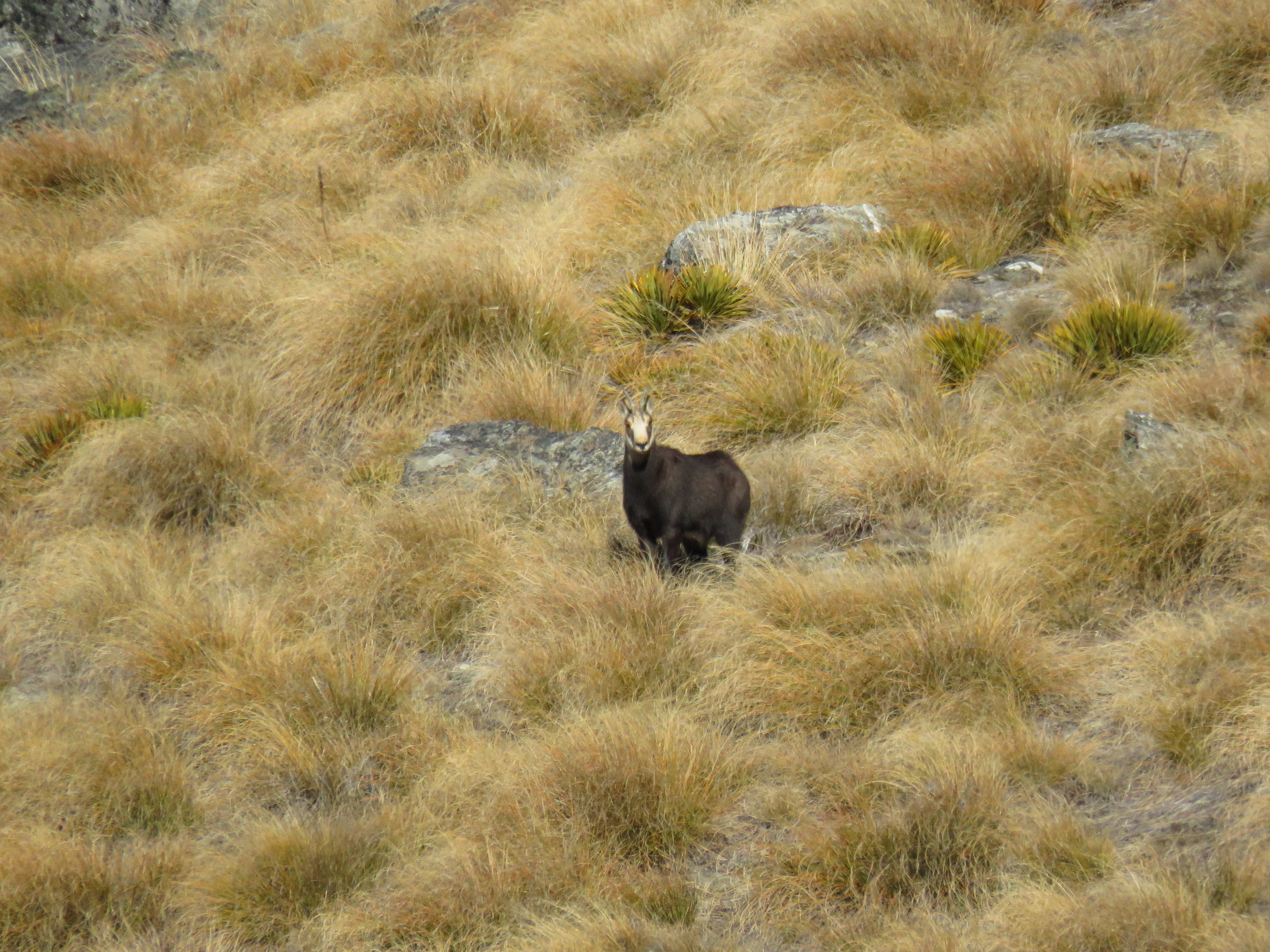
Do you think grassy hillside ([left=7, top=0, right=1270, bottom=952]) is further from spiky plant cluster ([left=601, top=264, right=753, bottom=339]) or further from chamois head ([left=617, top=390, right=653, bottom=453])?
chamois head ([left=617, top=390, right=653, bottom=453])

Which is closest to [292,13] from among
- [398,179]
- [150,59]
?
[150,59]

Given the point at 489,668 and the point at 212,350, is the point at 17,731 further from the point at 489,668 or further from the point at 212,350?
the point at 212,350

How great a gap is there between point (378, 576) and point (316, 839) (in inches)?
70.5

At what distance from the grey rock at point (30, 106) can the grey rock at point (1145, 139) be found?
927 cm

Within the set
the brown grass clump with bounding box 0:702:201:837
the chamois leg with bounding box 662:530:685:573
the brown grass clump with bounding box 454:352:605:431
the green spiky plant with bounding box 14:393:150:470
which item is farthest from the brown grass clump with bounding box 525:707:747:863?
the green spiky plant with bounding box 14:393:150:470

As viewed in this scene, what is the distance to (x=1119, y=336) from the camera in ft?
23.1

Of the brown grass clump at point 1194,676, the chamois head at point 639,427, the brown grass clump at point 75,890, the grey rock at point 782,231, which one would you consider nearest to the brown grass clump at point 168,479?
the chamois head at point 639,427

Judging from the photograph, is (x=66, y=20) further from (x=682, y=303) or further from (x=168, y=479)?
(x=682, y=303)

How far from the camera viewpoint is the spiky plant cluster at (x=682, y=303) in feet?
27.2

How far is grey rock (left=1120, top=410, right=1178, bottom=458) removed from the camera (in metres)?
5.96

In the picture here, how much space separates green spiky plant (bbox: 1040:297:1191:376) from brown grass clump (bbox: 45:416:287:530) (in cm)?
447

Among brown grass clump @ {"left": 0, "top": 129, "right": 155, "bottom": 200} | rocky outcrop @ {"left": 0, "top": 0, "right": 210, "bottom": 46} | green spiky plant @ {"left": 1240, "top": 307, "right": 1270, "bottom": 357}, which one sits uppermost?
rocky outcrop @ {"left": 0, "top": 0, "right": 210, "bottom": 46}

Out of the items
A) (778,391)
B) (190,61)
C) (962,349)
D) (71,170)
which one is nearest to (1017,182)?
(962,349)

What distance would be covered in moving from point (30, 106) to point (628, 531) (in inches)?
360
